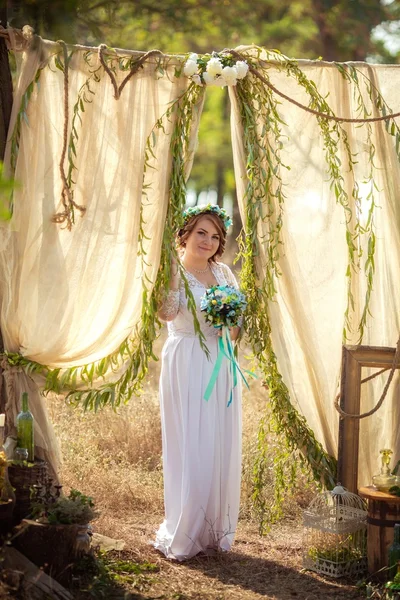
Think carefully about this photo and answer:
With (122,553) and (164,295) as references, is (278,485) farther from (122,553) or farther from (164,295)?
(164,295)

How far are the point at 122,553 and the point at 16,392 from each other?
3.37 ft

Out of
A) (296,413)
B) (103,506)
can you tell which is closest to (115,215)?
(296,413)

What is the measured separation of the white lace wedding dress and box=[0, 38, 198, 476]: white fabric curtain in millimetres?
334

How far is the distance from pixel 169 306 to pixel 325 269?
0.93 metres

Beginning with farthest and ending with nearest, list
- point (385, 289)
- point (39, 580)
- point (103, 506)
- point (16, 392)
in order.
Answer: point (103, 506), point (385, 289), point (16, 392), point (39, 580)

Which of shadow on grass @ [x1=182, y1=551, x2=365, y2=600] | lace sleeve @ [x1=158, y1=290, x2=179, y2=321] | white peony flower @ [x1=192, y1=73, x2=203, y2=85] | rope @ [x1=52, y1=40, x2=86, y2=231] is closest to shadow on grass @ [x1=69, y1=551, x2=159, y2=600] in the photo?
shadow on grass @ [x1=182, y1=551, x2=365, y2=600]

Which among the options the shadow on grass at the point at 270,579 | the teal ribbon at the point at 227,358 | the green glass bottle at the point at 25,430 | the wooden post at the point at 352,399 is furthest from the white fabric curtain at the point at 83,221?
the wooden post at the point at 352,399

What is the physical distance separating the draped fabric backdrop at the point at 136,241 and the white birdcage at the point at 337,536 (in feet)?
1.12

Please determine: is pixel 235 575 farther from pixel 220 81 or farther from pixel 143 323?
pixel 220 81

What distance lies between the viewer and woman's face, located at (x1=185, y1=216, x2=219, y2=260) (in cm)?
475

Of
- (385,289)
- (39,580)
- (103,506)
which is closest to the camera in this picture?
(39,580)

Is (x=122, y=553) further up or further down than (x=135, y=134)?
further down

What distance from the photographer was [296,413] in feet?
15.7

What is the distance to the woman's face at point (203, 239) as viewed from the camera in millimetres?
4746
